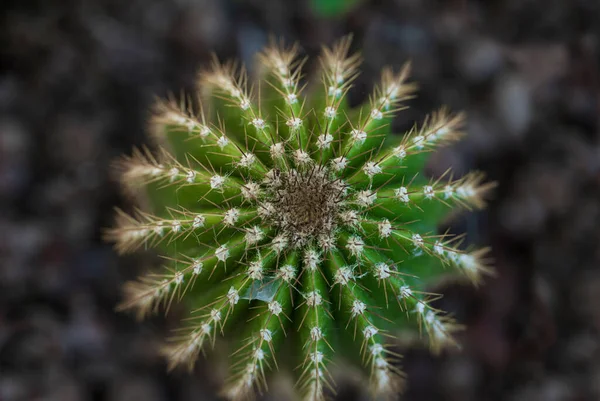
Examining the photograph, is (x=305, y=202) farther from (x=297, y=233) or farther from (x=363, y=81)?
(x=363, y=81)

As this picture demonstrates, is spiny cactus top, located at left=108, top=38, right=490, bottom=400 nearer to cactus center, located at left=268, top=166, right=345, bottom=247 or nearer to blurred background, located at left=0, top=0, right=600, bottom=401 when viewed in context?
cactus center, located at left=268, top=166, right=345, bottom=247

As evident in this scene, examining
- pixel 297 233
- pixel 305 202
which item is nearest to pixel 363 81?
pixel 305 202

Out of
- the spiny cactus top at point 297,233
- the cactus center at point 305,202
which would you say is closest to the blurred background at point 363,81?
the spiny cactus top at point 297,233

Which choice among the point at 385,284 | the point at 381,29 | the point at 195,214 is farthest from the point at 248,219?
the point at 381,29

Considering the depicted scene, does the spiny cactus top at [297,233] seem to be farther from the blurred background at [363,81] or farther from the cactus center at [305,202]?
the blurred background at [363,81]

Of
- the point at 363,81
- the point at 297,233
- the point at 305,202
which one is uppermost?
the point at 363,81

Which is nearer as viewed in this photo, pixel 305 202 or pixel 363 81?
pixel 305 202
